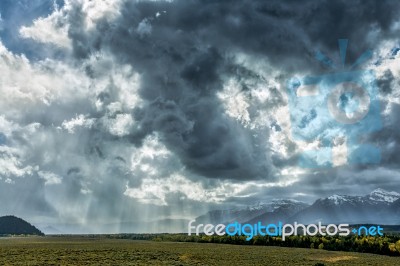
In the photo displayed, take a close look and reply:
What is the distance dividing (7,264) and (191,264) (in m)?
47.7

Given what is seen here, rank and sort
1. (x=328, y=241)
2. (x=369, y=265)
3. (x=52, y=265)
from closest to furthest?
1. (x=52, y=265)
2. (x=369, y=265)
3. (x=328, y=241)

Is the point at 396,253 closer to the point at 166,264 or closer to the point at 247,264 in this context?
the point at 247,264

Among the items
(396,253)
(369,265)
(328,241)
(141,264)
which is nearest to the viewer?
(141,264)

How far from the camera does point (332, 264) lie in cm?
12419

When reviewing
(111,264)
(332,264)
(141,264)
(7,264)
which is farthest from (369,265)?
(7,264)

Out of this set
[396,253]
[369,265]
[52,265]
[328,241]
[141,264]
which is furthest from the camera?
[328,241]

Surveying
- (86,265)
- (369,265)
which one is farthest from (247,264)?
(86,265)

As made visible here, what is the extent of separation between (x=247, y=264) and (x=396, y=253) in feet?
249

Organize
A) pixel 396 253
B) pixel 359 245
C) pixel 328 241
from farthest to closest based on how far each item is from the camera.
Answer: pixel 328 241 → pixel 359 245 → pixel 396 253

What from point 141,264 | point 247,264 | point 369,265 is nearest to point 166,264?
point 141,264

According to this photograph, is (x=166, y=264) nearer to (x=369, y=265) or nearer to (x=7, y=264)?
(x=7, y=264)

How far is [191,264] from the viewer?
11419cm

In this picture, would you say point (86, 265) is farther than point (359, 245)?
No

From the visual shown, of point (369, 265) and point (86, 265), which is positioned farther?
point (369, 265)
